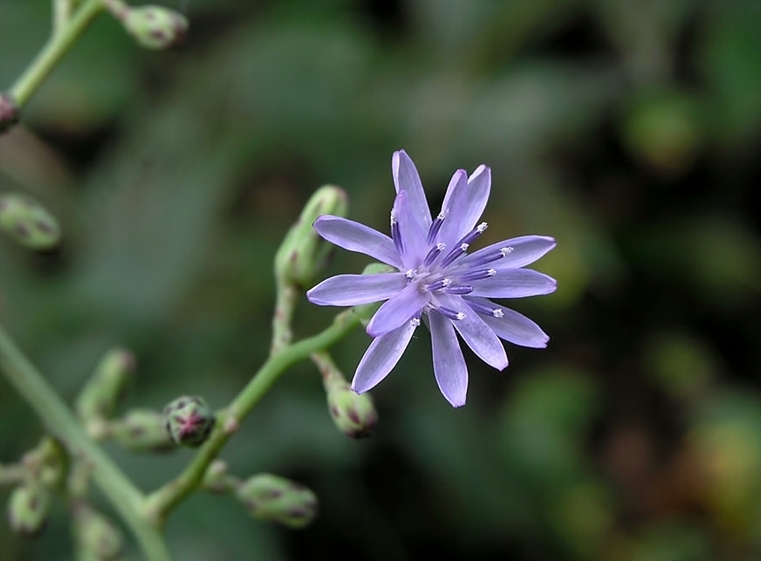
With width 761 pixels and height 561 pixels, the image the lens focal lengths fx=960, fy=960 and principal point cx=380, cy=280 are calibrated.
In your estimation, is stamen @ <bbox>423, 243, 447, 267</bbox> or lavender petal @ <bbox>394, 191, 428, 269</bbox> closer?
lavender petal @ <bbox>394, 191, 428, 269</bbox>

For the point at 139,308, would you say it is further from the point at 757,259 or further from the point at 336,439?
the point at 757,259

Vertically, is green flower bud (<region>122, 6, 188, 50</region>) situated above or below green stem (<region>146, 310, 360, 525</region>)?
above

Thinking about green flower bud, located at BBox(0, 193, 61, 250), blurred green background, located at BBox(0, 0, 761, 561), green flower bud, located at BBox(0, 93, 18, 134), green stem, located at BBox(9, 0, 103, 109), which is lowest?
blurred green background, located at BBox(0, 0, 761, 561)

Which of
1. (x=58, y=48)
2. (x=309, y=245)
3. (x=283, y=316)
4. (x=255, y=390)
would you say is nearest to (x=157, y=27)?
(x=58, y=48)

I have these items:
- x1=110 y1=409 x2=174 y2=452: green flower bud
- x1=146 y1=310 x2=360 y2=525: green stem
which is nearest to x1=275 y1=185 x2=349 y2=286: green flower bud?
x1=146 y1=310 x2=360 y2=525: green stem

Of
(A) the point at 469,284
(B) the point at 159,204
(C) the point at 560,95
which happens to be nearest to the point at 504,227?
(C) the point at 560,95

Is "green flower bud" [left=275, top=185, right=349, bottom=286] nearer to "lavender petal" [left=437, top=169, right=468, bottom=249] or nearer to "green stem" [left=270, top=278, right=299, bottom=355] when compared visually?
"green stem" [left=270, top=278, right=299, bottom=355]

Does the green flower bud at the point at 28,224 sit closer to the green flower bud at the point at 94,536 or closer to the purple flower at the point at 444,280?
the green flower bud at the point at 94,536
